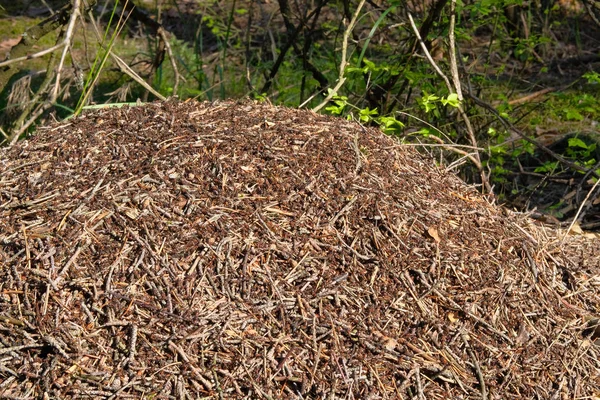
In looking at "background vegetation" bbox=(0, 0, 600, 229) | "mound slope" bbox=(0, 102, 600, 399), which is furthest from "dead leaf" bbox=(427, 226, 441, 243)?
"background vegetation" bbox=(0, 0, 600, 229)

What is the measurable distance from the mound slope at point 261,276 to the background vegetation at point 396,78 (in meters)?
0.66

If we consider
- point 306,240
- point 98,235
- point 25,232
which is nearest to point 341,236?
point 306,240

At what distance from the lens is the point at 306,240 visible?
2.96 meters

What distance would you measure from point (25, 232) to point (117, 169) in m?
0.45

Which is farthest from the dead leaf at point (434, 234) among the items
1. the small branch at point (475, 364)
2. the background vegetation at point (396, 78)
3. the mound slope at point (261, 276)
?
the background vegetation at point (396, 78)

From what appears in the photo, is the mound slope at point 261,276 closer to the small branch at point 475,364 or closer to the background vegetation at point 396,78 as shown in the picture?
the small branch at point 475,364

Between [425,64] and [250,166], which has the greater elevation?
[250,166]

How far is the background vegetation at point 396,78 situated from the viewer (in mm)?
4633

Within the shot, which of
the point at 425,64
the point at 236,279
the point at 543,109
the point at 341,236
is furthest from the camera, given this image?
the point at 543,109

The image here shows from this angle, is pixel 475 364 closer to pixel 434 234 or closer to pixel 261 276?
pixel 434 234

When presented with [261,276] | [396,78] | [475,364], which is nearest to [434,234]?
[475,364]

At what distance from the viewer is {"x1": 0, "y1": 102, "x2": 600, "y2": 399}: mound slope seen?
2.62m

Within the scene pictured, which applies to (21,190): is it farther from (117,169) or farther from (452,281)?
(452,281)

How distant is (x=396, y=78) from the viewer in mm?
5379
